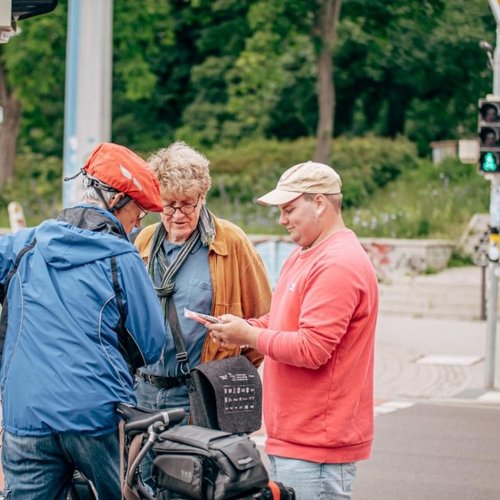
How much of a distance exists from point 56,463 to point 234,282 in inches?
54.2

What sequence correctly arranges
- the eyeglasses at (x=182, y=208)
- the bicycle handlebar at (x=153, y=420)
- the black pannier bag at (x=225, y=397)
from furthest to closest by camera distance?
1. the eyeglasses at (x=182, y=208)
2. the black pannier bag at (x=225, y=397)
3. the bicycle handlebar at (x=153, y=420)

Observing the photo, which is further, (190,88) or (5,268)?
(190,88)

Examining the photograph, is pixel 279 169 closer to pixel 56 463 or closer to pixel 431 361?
pixel 431 361

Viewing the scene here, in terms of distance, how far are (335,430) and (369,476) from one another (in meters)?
4.55

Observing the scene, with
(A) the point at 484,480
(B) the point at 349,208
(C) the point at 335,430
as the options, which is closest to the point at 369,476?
(A) the point at 484,480

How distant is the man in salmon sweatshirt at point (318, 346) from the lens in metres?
3.96

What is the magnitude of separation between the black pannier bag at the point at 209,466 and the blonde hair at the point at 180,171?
141 cm

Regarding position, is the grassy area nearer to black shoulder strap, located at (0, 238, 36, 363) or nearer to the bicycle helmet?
the bicycle helmet

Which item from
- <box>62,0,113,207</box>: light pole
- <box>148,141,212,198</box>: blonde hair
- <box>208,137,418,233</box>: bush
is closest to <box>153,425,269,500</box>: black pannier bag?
<box>148,141,212,198</box>: blonde hair

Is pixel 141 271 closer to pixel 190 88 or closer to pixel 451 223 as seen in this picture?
pixel 451 223

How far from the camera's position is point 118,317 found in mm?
3717

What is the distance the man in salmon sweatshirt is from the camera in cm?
396

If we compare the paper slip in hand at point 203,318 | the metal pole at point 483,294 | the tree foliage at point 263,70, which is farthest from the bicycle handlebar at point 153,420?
the tree foliage at point 263,70

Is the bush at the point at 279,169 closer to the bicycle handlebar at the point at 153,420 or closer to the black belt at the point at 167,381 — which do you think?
the black belt at the point at 167,381
